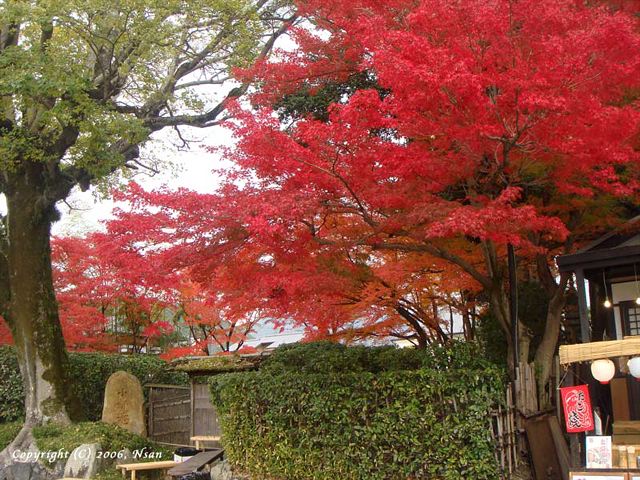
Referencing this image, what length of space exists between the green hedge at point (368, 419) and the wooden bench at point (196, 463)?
557 millimetres

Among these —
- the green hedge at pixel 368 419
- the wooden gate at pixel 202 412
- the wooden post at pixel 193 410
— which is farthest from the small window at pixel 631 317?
the wooden post at pixel 193 410

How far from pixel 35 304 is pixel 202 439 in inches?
222

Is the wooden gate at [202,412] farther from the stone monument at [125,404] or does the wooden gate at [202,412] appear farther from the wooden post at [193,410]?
the stone monument at [125,404]

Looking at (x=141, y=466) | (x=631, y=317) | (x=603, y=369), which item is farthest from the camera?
(x=141, y=466)

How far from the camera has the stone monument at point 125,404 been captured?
54.3ft

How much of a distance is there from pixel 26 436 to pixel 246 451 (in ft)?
22.7

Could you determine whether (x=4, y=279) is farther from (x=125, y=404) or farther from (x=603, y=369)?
(x=603, y=369)

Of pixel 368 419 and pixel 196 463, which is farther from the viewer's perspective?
pixel 196 463

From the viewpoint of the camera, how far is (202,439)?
48.4ft

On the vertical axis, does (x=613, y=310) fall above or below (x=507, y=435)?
above

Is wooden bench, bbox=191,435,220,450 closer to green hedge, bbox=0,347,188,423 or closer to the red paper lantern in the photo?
green hedge, bbox=0,347,188,423

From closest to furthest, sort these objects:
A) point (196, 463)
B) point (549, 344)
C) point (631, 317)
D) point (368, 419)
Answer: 1. point (368, 419)
2. point (631, 317)
3. point (549, 344)
4. point (196, 463)

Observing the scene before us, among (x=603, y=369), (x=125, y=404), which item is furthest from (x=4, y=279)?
(x=603, y=369)

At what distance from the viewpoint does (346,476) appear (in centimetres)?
1017
